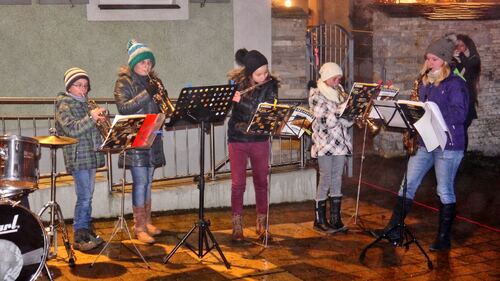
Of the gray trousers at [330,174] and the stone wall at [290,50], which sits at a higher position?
the stone wall at [290,50]

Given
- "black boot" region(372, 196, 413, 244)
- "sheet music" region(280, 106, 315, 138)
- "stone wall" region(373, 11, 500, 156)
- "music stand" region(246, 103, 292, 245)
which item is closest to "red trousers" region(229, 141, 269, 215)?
"sheet music" region(280, 106, 315, 138)

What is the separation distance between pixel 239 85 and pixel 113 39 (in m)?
3.23

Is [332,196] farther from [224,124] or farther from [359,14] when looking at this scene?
[359,14]

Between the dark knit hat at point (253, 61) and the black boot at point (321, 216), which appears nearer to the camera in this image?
the dark knit hat at point (253, 61)

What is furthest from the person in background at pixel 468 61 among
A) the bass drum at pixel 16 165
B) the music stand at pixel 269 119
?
the bass drum at pixel 16 165

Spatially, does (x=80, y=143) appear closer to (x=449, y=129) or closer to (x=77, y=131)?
(x=77, y=131)

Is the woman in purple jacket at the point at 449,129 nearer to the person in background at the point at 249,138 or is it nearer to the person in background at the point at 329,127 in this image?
the person in background at the point at 329,127

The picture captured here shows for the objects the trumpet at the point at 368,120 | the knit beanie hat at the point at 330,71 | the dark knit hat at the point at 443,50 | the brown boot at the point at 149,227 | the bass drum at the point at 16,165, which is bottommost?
the brown boot at the point at 149,227

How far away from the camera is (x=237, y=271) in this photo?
26.5 feet

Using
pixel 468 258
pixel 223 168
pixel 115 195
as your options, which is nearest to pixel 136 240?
pixel 115 195

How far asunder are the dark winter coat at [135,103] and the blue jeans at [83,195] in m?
0.38

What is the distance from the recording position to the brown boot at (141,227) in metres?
8.98

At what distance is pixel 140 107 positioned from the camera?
28.5ft

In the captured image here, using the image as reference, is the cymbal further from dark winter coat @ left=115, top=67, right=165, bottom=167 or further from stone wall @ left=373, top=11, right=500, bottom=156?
stone wall @ left=373, top=11, right=500, bottom=156
